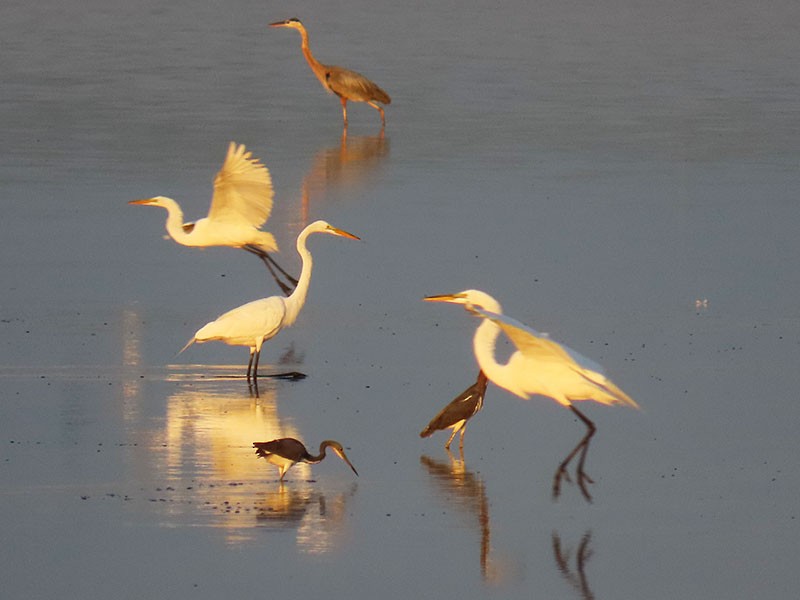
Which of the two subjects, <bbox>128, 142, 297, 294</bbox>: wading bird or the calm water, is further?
<bbox>128, 142, 297, 294</bbox>: wading bird

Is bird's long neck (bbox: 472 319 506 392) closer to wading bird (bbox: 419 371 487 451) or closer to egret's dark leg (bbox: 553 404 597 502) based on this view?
wading bird (bbox: 419 371 487 451)

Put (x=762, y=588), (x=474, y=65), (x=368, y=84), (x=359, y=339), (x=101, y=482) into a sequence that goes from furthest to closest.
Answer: (x=474, y=65) → (x=368, y=84) → (x=359, y=339) → (x=101, y=482) → (x=762, y=588)

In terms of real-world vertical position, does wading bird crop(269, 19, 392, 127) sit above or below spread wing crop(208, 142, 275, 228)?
below

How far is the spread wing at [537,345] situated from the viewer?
8320mm

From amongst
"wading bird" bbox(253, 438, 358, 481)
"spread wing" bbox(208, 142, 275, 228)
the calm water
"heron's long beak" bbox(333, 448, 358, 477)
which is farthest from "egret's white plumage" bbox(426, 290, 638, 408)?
"spread wing" bbox(208, 142, 275, 228)

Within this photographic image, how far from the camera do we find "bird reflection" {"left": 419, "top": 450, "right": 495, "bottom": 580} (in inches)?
310

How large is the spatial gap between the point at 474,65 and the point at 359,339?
1926 cm

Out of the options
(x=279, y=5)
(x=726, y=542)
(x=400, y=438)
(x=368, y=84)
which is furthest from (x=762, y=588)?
(x=279, y=5)

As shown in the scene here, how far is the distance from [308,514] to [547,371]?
1.55 meters

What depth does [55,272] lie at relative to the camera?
14.0 m

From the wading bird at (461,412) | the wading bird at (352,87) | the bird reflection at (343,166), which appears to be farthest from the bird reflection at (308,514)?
the wading bird at (352,87)

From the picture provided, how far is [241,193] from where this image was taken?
14.1 metres

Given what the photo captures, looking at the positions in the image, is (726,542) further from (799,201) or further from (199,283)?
(799,201)

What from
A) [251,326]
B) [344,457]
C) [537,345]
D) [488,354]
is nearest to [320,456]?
[344,457]
